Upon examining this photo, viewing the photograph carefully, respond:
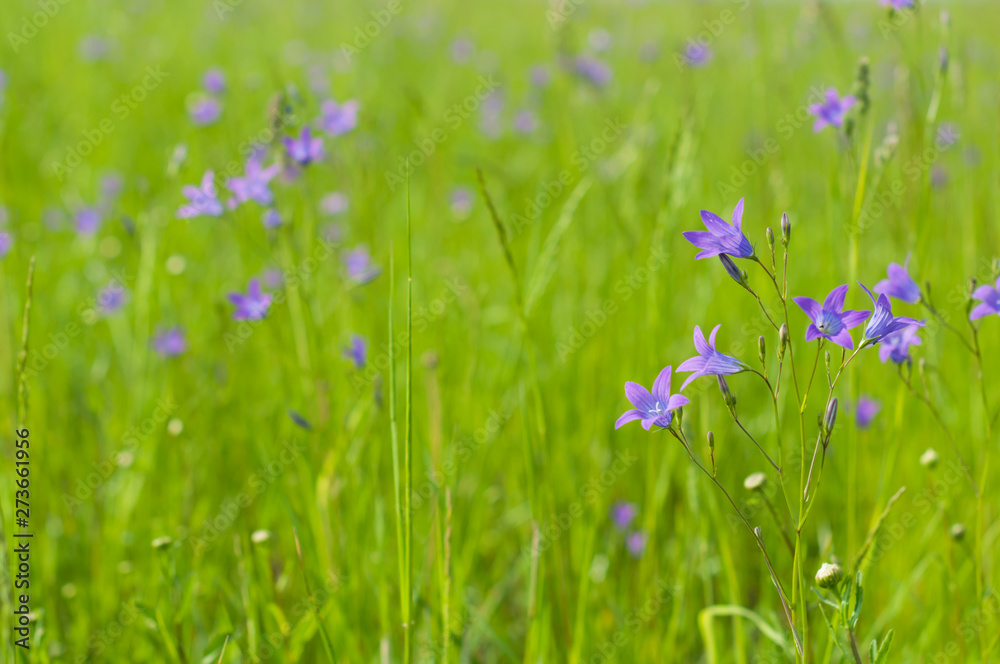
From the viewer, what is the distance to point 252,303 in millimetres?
1829

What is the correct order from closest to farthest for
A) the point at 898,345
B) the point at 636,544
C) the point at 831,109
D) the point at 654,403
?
1. the point at 654,403
2. the point at 898,345
3. the point at 831,109
4. the point at 636,544

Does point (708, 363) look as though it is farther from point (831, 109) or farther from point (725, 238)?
point (831, 109)

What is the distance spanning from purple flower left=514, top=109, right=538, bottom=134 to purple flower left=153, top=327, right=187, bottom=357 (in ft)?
9.74

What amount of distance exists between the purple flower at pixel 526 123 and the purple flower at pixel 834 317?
4.12 meters

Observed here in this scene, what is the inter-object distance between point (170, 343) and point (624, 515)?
65.7 inches

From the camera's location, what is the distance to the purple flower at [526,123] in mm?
4891

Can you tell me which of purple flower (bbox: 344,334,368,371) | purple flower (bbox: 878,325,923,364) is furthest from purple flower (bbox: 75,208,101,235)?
purple flower (bbox: 878,325,923,364)

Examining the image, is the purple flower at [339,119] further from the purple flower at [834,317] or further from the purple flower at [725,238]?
the purple flower at [834,317]

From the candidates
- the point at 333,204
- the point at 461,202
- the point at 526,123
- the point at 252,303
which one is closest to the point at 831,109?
the point at 252,303

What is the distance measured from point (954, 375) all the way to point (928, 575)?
999 mm

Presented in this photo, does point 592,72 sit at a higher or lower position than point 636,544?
higher

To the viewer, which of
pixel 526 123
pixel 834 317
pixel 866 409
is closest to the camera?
pixel 834 317

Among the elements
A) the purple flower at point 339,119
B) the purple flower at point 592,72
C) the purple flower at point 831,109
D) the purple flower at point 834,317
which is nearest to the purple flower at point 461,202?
the purple flower at point 592,72

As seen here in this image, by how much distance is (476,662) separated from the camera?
6.04 feet
